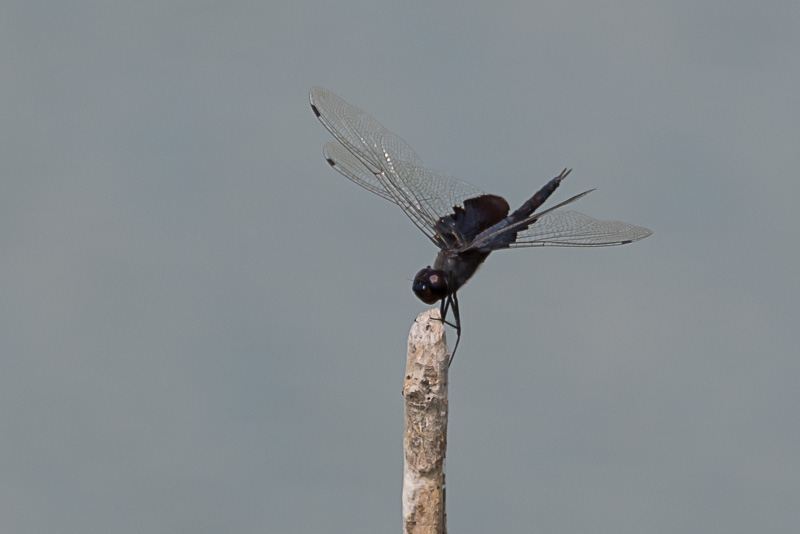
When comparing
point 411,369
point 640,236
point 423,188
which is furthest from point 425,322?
point 640,236

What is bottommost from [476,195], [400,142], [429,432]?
[429,432]

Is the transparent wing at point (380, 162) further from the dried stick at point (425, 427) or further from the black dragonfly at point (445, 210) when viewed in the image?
the dried stick at point (425, 427)

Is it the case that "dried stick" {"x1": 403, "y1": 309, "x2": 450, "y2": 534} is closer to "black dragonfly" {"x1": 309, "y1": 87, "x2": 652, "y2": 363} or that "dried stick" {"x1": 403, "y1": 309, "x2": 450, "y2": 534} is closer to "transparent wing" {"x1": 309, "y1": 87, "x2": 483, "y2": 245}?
"black dragonfly" {"x1": 309, "y1": 87, "x2": 652, "y2": 363}

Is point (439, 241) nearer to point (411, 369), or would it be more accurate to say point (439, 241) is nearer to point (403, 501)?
point (411, 369)

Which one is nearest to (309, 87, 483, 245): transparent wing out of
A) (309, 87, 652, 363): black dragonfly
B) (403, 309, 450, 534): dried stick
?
(309, 87, 652, 363): black dragonfly

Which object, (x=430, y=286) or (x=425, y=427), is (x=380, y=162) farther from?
(x=425, y=427)

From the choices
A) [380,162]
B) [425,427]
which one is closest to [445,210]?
[380,162]

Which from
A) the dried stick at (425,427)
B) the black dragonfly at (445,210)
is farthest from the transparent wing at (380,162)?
the dried stick at (425,427)
